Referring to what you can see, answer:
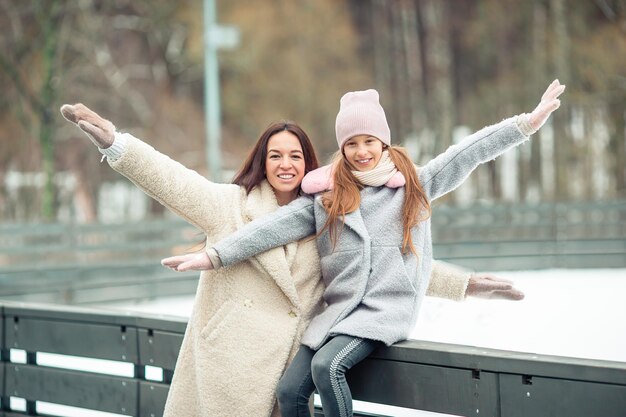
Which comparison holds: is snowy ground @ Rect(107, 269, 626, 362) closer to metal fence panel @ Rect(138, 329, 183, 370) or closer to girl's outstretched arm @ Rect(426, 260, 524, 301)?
girl's outstretched arm @ Rect(426, 260, 524, 301)

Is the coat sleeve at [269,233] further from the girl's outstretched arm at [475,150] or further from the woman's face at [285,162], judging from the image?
the girl's outstretched arm at [475,150]

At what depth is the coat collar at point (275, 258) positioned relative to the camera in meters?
3.94

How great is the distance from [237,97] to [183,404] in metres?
24.0

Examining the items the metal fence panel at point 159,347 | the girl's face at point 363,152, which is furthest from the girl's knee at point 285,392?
the metal fence panel at point 159,347

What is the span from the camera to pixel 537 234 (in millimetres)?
17078

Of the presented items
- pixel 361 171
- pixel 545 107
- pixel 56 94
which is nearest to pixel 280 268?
pixel 361 171

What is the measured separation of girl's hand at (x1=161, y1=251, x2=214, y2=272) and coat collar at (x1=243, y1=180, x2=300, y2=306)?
0.19 metres

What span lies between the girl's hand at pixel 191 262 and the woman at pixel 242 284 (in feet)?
0.52

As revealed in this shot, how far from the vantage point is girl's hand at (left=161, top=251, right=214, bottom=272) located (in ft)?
12.7

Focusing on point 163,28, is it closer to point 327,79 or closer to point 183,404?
point 327,79

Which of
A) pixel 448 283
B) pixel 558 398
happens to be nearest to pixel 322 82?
pixel 448 283

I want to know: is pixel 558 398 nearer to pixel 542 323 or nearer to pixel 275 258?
pixel 275 258

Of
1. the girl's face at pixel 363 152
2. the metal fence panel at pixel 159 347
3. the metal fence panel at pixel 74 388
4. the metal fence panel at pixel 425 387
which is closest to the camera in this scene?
the metal fence panel at pixel 425 387

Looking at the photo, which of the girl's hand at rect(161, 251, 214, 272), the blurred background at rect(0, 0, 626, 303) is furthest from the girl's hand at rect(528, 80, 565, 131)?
the blurred background at rect(0, 0, 626, 303)
